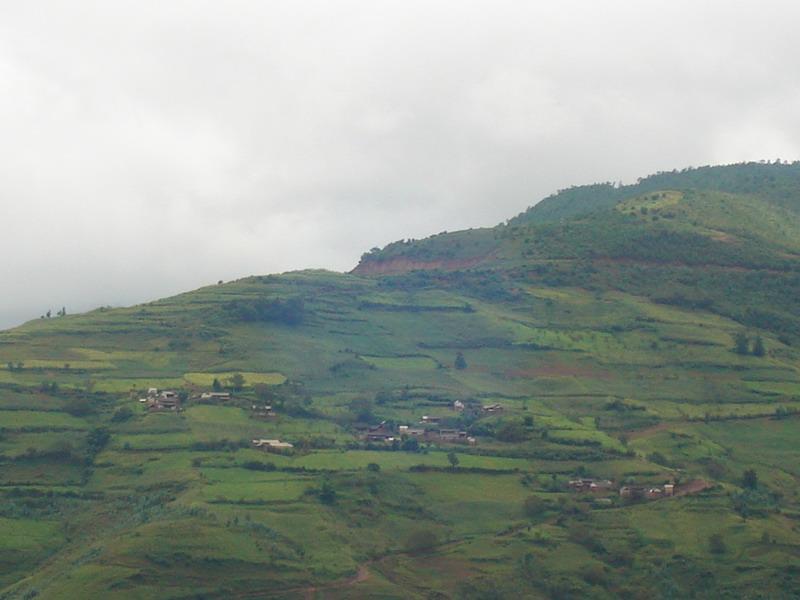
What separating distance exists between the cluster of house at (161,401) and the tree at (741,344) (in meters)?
53.6

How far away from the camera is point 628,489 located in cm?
8550

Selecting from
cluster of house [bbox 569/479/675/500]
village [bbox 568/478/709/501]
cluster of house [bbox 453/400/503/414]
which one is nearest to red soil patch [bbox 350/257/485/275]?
cluster of house [bbox 453/400/503/414]

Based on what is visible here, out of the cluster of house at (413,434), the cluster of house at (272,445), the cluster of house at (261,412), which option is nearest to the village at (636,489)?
the cluster of house at (413,434)

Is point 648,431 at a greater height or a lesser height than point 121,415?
lesser

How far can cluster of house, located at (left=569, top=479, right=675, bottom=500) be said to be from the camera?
278 feet

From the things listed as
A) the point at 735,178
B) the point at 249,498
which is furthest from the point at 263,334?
the point at 735,178

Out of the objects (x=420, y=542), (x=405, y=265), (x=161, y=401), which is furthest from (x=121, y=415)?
(x=405, y=265)

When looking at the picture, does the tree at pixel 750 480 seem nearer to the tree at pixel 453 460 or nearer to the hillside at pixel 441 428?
the hillside at pixel 441 428

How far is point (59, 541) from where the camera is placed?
249 feet

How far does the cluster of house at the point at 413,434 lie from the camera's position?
9594 centimetres

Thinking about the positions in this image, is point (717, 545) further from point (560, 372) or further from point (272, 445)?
point (560, 372)

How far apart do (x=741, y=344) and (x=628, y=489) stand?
38.3 m

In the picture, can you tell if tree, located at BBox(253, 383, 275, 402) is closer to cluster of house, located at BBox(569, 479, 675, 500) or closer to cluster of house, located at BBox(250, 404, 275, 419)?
cluster of house, located at BBox(250, 404, 275, 419)

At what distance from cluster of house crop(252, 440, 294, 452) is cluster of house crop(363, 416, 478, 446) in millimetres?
6815
